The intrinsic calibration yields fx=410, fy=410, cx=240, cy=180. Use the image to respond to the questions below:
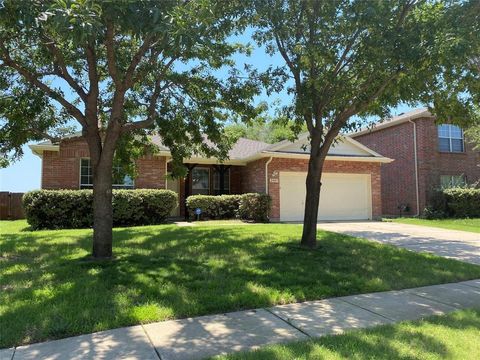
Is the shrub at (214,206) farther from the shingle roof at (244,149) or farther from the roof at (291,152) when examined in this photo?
the shingle roof at (244,149)

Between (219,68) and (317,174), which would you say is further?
(219,68)

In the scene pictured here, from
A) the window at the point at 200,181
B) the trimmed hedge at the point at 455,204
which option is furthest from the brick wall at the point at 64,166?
the trimmed hedge at the point at 455,204

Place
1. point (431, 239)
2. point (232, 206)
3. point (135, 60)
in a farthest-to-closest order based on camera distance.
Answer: point (232, 206), point (431, 239), point (135, 60)

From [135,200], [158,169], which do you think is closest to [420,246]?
[135,200]

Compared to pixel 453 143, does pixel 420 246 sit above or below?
below

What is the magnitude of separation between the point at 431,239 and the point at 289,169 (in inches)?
293

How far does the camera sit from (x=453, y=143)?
2209cm

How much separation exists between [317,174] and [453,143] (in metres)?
15.6

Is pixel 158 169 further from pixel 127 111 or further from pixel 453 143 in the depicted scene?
pixel 453 143

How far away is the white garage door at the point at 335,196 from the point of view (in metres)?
18.8

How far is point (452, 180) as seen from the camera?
71.7 feet

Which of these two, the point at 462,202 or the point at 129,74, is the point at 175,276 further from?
the point at 462,202

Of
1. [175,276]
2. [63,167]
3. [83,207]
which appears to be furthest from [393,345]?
[63,167]

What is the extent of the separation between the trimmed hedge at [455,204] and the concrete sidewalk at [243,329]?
15.2 metres
